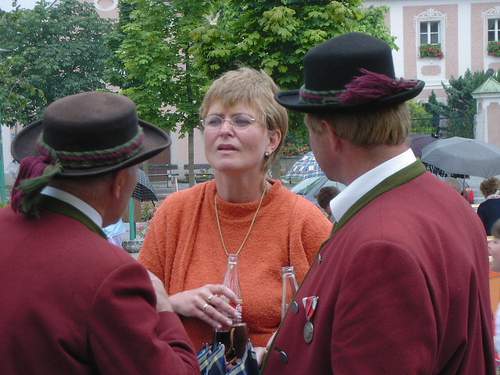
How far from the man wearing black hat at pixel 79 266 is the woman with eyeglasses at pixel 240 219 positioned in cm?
76

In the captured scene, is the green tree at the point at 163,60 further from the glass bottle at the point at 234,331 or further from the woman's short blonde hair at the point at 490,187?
the glass bottle at the point at 234,331

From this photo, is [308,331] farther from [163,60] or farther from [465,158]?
[163,60]

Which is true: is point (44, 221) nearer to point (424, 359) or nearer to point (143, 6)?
point (424, 359)

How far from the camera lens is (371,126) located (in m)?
1.87

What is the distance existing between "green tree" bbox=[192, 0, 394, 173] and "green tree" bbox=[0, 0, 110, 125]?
62.7 feet

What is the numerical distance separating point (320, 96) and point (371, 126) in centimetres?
15

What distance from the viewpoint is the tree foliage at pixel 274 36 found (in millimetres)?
10617

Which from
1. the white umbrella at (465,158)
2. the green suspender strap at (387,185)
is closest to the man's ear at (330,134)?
the green suspender strap at (387,185)

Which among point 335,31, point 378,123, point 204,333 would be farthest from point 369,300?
point 335,31

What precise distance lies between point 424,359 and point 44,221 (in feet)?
3.12

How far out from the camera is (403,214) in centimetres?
176

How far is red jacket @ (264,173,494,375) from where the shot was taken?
166cm

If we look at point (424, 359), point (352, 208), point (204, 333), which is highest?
point (352, 208)

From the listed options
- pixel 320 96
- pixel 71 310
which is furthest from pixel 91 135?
pixel 320 96
